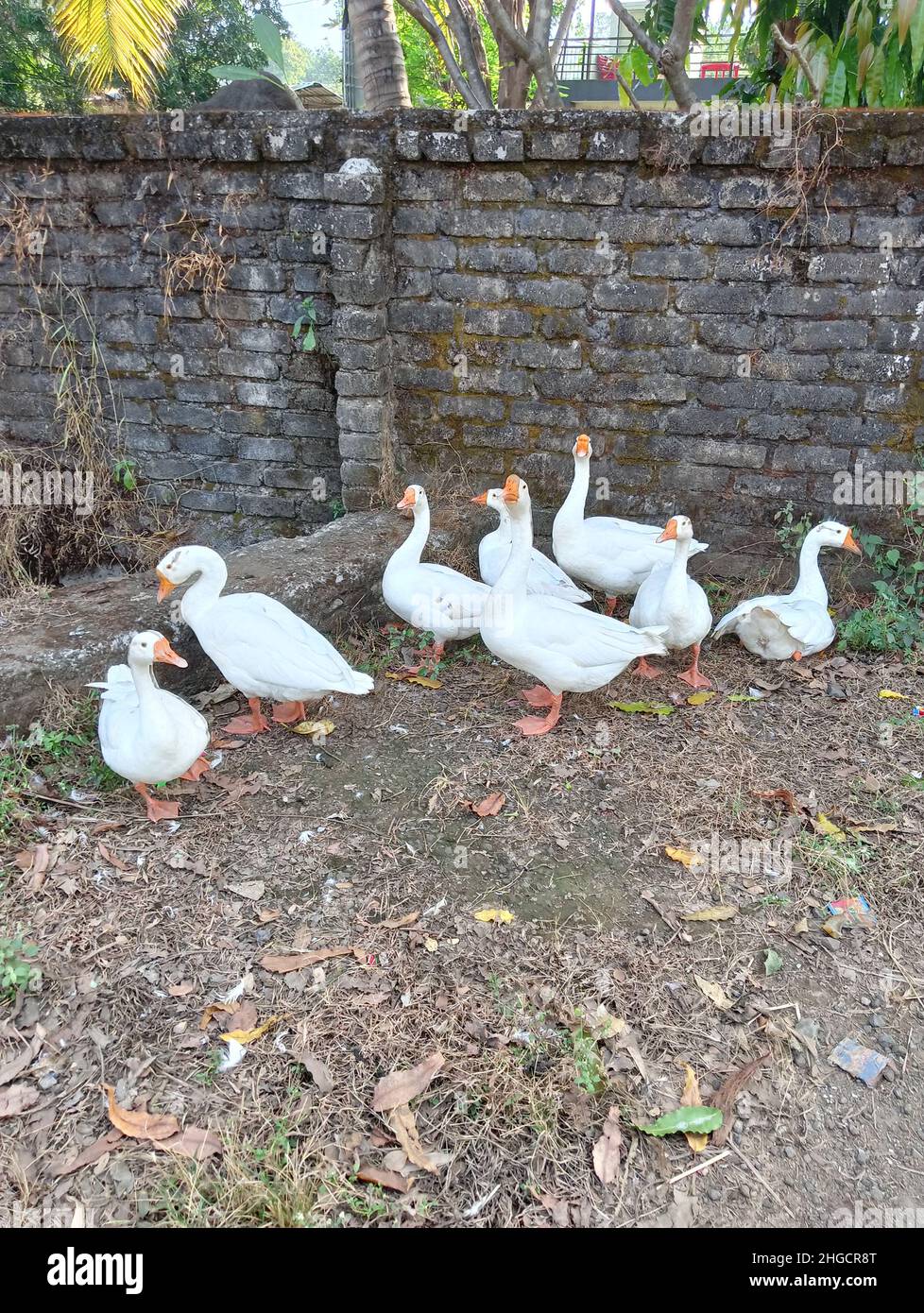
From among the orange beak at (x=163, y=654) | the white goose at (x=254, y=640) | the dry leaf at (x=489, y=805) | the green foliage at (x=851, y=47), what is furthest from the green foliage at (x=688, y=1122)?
the green foliage at (x=851, y=47)

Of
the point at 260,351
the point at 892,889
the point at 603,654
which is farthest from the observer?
the point at 260,351

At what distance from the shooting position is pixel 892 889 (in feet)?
10.2

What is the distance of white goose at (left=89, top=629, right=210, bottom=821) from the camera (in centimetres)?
316

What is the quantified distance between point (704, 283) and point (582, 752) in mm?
2690

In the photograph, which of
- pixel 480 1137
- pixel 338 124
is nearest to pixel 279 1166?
pixel 480 1137

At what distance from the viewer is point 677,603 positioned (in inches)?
158

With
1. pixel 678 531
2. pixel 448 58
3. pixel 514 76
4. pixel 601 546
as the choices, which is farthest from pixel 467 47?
pixel 678 531

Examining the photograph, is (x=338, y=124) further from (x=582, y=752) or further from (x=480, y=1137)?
Answer: (x=480, y=1137)

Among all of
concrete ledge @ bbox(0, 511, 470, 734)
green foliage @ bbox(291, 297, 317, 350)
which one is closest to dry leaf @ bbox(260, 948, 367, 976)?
concrete ledge @ bbox(0, 511, 470, 734)

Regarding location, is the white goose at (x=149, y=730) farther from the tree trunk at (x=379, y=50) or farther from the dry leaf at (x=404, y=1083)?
the tree trunk at (x=379, y=50)

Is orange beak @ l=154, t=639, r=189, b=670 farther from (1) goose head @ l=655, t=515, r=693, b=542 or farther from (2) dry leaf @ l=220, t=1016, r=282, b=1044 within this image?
(1) goose head @ l=655, t=515, r=693, b=542

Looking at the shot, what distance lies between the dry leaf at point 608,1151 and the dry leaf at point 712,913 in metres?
0.82

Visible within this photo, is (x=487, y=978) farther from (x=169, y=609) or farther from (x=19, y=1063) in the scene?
(x=169, y=609)

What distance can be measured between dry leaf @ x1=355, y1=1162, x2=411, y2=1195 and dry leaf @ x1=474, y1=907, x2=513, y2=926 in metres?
0.90
